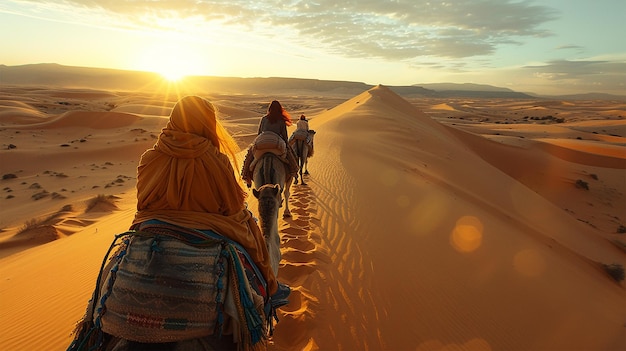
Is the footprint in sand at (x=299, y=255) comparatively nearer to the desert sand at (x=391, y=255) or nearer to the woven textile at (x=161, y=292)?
the desert sand at (x=391, y=255)

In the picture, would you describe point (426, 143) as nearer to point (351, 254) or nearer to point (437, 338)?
point (351, 254)

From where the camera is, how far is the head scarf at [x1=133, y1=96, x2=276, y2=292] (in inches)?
94.5

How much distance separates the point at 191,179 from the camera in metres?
2.40

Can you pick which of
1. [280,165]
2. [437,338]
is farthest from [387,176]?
[437,338]

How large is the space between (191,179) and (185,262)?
556mm

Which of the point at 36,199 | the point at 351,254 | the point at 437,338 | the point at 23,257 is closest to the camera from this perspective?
the point at 437,338

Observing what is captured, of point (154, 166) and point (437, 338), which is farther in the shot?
point (437, 338)

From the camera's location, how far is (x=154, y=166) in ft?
8.20

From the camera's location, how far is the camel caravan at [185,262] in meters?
2.08

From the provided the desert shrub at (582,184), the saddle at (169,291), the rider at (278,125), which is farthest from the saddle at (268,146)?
the desert shrub at (582,184)

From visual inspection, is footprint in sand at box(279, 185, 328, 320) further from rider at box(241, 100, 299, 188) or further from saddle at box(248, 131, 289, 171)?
saddle at box(248, 131, 289, 171)

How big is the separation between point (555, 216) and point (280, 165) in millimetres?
11091

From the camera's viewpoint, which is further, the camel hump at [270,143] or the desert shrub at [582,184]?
the desert shrub at [582,184]

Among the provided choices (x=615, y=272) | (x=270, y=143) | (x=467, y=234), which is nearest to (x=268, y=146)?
(x=270, y=143)
